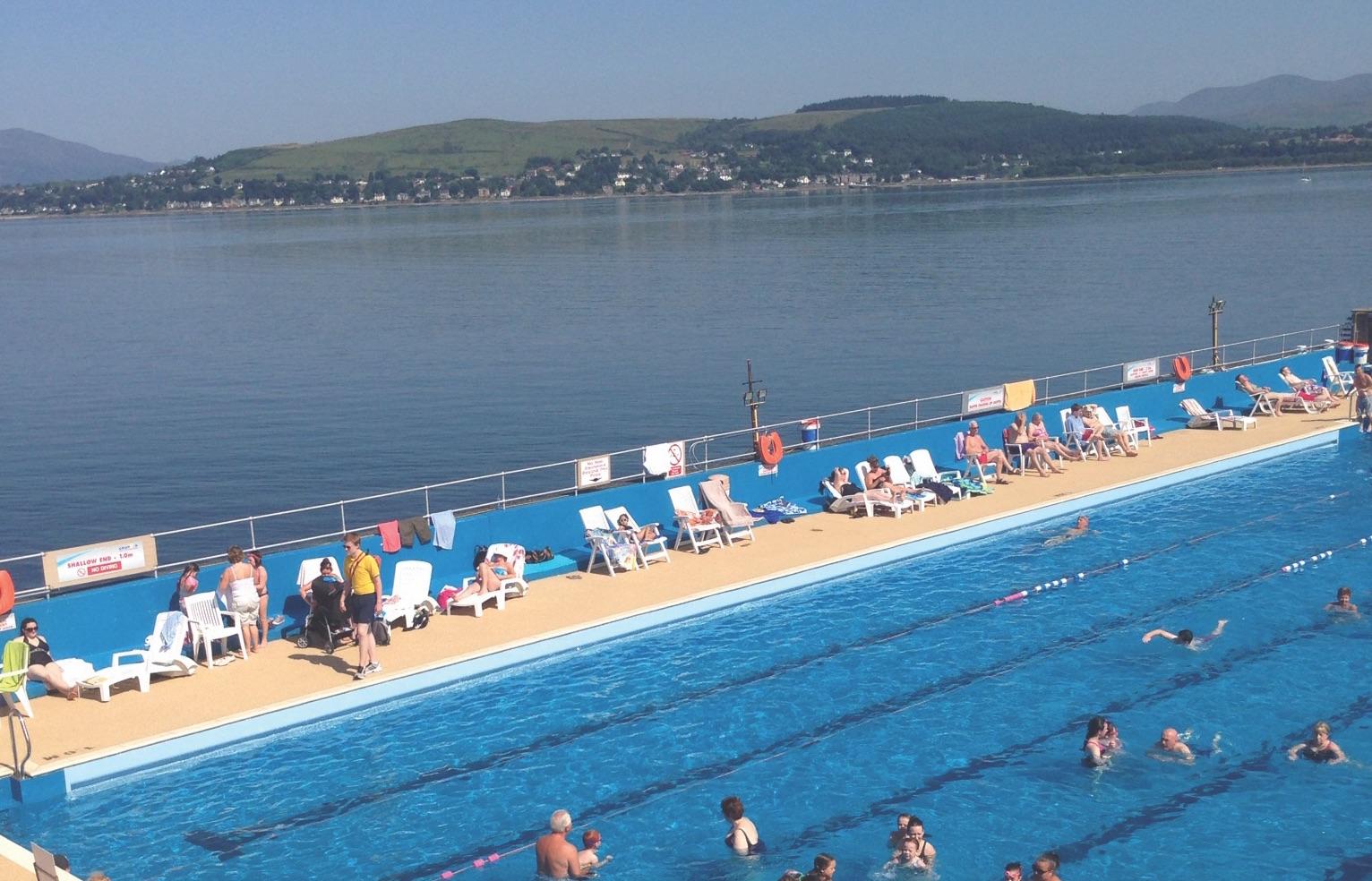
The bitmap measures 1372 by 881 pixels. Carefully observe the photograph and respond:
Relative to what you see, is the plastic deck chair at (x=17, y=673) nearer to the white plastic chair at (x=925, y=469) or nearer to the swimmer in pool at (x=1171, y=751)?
the swimmer in pool at (x=1171, y=751)

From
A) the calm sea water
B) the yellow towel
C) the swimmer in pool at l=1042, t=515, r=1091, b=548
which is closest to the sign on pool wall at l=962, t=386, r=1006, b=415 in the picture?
the yellow towel

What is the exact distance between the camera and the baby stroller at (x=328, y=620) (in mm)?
15305

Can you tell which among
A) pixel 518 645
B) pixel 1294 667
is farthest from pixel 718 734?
pixel 1294 667

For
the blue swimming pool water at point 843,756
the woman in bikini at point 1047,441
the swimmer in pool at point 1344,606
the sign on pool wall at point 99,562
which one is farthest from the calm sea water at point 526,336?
the swimmer in pool at point 1344,606

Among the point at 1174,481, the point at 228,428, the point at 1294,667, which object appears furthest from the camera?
the point at 228,428

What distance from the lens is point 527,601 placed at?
17141mm

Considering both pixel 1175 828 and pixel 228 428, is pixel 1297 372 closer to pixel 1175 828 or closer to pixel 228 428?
pixel 1175 828

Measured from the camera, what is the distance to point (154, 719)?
13555 millimetres

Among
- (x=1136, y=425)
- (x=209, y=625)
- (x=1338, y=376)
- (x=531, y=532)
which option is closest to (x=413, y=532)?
(x=531, y=532)

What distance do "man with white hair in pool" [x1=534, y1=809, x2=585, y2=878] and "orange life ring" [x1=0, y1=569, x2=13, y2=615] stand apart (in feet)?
22.7

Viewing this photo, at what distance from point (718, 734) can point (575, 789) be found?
1.81 metres

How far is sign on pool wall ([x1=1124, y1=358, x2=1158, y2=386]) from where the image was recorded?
93.8 feet

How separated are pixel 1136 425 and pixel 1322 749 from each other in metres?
13.9

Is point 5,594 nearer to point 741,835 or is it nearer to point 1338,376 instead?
point 741,835
